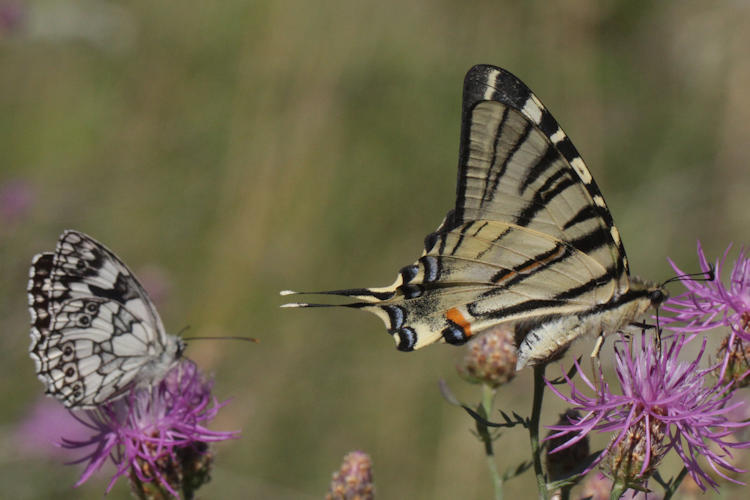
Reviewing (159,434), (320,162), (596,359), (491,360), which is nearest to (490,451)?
(491,360)

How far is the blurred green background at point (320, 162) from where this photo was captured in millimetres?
5199

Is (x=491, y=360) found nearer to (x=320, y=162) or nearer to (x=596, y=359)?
(x=596, y=359)

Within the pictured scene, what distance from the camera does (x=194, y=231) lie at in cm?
572

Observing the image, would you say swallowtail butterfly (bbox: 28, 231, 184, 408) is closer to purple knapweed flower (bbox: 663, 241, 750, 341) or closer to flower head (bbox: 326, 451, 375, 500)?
flower head (bbox: 326, 451, 375, 500)

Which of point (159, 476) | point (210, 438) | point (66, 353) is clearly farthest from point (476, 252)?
point (66, 353)

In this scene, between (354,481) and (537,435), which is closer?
(537,435)

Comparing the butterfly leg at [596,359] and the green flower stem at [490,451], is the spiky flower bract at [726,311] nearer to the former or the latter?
the butterfly leg at [596,359]

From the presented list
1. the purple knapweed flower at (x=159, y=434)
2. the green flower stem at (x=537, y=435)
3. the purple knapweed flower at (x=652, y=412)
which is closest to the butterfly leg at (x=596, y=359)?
the purple knapweed flower at (x=652, y=412)

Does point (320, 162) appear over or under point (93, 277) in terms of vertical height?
over

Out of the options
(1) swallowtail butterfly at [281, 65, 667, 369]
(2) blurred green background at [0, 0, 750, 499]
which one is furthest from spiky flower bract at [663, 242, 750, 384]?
(2) blurred green background at [0, 0, 750, 499]

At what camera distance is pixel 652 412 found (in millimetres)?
2078

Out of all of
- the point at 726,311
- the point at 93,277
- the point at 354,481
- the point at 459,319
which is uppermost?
the point at 93,277

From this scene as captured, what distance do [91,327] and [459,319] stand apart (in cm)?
134

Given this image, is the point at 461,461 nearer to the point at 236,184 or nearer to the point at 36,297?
the point at 236,184
